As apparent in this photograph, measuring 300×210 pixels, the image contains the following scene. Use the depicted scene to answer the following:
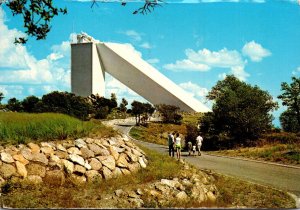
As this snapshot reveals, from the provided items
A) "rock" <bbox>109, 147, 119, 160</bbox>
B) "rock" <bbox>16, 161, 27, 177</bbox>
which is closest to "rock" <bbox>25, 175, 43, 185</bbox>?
"rock" <bbox>16, 161, 27, 177</bbox>

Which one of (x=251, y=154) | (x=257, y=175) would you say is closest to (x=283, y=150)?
(x=251, y=154)

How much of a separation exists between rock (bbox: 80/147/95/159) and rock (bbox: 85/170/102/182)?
1.74 ft

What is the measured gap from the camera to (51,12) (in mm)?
7406

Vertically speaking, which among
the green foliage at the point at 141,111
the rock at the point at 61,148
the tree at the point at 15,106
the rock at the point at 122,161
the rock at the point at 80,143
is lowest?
the rock at the point at 122,161

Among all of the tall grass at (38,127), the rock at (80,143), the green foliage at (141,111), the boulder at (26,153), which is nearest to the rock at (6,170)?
the boulder at (26,153)

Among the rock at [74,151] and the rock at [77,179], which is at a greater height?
the rock at [74,151]

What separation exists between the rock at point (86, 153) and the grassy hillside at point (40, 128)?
2.57ft

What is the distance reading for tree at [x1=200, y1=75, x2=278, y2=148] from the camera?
25.5 metres

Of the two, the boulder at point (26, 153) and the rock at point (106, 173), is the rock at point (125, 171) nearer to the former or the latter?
the rock at point (106, 173)

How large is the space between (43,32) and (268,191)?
628cm

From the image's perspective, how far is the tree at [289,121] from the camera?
35469 mm

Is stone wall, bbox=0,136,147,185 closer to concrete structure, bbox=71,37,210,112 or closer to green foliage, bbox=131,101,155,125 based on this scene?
green foliage, bbox=131,101,155,125

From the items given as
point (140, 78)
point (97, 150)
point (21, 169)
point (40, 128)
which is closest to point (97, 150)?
point (97, 150)

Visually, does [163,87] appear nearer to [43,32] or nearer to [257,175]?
[257,175]
